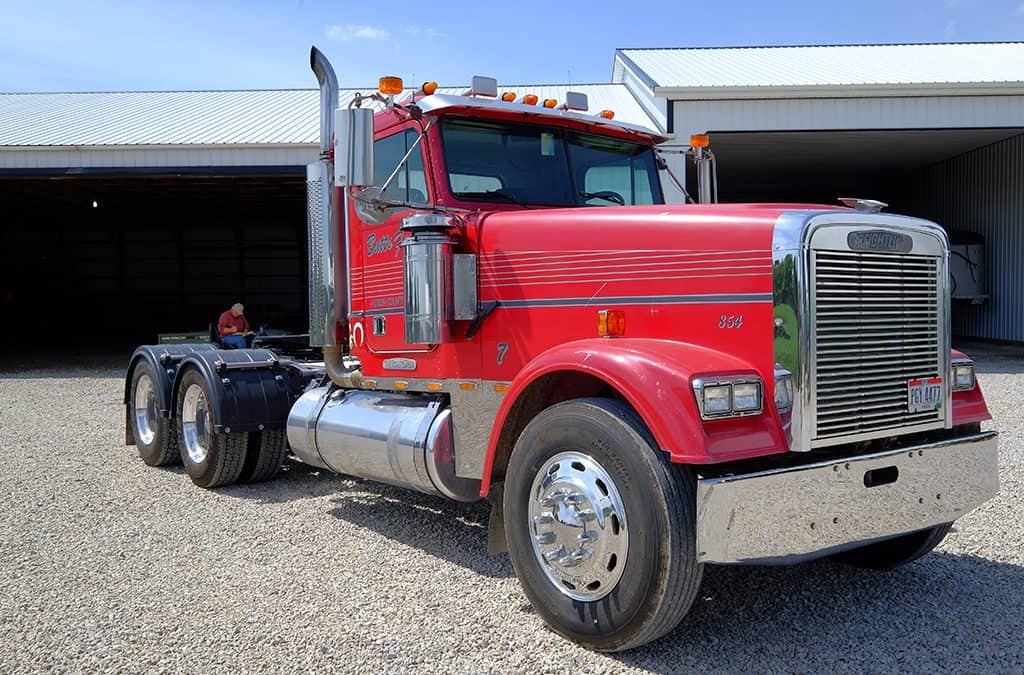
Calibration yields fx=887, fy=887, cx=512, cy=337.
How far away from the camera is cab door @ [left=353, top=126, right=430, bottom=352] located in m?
5.10

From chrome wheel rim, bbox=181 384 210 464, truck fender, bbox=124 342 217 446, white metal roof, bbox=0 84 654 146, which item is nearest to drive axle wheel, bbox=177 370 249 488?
chrome wheel rim, bbox=181 384 210 464

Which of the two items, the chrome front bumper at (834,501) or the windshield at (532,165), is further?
the windshield at (532,165)

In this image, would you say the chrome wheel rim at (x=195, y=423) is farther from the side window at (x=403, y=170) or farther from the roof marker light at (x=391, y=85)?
the roof marker light at (x=391, y=85)

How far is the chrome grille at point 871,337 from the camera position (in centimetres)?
362

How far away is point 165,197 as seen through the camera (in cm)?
2544

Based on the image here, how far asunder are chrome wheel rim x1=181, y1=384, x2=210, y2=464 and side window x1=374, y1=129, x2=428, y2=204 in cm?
290

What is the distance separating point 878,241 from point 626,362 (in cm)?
122

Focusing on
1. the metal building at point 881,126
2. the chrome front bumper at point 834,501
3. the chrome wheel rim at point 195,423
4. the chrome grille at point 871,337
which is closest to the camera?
the chrome front bumper at point 834,501

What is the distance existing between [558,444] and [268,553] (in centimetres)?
231

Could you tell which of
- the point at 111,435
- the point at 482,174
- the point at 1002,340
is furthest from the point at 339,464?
the point at 1002,340

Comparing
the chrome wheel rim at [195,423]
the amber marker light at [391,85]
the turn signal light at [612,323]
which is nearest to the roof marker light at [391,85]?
the amber marker light at [391,85]

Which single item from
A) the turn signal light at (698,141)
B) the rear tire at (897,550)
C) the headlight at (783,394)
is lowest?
the rear tire at (897,550)

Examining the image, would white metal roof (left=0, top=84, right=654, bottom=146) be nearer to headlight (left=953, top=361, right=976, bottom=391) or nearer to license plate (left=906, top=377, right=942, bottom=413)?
headlight (left=953, top=361, right=976, bottom=391)

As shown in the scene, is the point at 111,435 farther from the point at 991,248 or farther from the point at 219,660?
the point at 991,248
